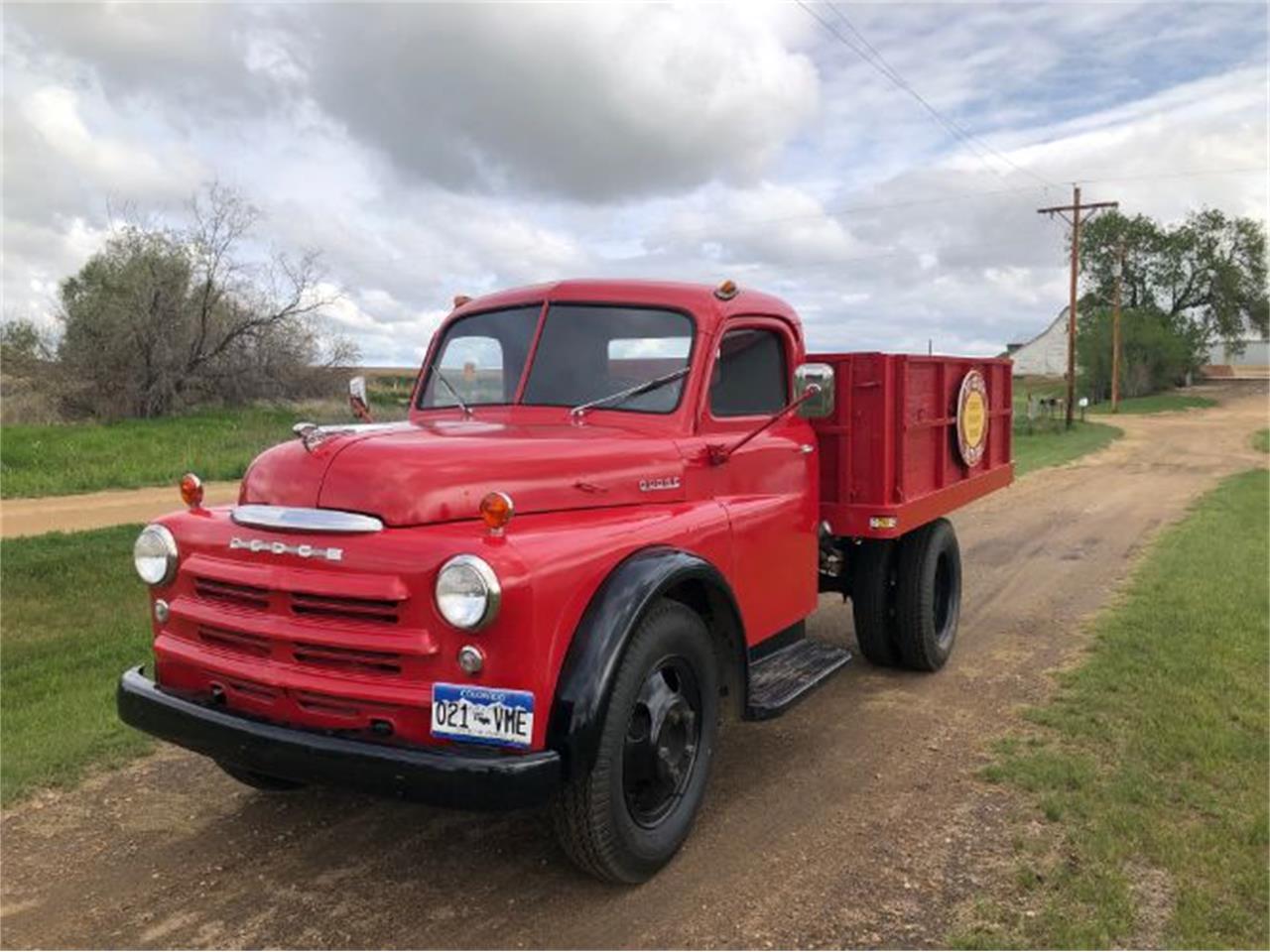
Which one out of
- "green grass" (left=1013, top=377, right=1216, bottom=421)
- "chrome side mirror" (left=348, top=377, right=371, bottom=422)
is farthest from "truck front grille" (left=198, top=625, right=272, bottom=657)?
"green grass" (left=1013, top=377, right=1216, bottom=421)

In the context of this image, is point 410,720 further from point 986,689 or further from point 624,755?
point 986,689

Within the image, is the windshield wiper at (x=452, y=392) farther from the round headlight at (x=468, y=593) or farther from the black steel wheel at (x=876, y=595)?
the black steel wheel at (x=876, y=595)

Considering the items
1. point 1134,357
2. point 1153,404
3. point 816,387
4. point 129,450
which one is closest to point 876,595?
point 816,387

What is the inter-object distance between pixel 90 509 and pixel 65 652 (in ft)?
24.9

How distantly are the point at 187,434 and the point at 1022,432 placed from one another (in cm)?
2329

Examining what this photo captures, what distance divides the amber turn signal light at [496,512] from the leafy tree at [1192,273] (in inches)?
2406

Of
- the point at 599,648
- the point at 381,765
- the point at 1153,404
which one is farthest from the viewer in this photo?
the point at 1153,404

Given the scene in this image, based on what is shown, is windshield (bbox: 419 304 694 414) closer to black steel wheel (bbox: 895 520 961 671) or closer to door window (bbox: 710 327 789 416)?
door window (bbox: 710 327 789 416)

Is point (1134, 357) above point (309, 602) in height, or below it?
above

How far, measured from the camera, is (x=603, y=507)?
3664 millimetres

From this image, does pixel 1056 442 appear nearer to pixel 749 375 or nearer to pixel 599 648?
pixel 749 375

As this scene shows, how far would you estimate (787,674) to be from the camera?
4531 mm

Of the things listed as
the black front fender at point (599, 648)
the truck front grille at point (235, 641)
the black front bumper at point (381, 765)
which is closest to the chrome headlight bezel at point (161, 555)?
the truck front grille at point (235, 641)

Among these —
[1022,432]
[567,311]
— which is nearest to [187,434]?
[567,311]
